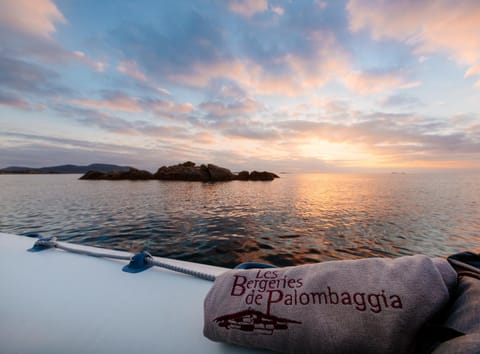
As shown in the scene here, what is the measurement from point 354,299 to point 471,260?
854mm

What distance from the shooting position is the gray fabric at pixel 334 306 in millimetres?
898

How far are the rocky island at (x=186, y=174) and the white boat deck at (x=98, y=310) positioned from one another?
4597cm

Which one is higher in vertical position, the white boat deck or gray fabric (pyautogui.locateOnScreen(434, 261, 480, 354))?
gray fabric (pyautogui.locateOnScreen(434, 261, 480, 354))

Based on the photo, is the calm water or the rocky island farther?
the rocky island

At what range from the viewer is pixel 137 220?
402 inches

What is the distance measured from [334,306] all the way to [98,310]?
6.14ft

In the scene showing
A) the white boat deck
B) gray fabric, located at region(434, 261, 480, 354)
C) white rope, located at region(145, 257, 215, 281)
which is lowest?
the white boat deck

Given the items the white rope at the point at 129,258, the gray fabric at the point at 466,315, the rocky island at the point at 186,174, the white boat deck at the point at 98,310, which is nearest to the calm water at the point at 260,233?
the white rope at the point at 129,258

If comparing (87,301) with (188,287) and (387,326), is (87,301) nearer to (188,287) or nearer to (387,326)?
(188,287)

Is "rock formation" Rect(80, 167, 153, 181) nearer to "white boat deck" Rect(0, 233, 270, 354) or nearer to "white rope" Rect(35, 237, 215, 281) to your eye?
"white rope" Rect(35, 237, 215, 281)

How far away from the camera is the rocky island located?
48094 millimetres

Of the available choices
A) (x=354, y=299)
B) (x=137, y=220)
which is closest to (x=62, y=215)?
(x=137, y=220)

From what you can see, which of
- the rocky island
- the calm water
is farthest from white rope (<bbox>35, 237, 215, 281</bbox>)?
the rocky island

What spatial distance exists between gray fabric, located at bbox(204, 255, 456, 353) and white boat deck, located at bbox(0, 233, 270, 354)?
292 mm
